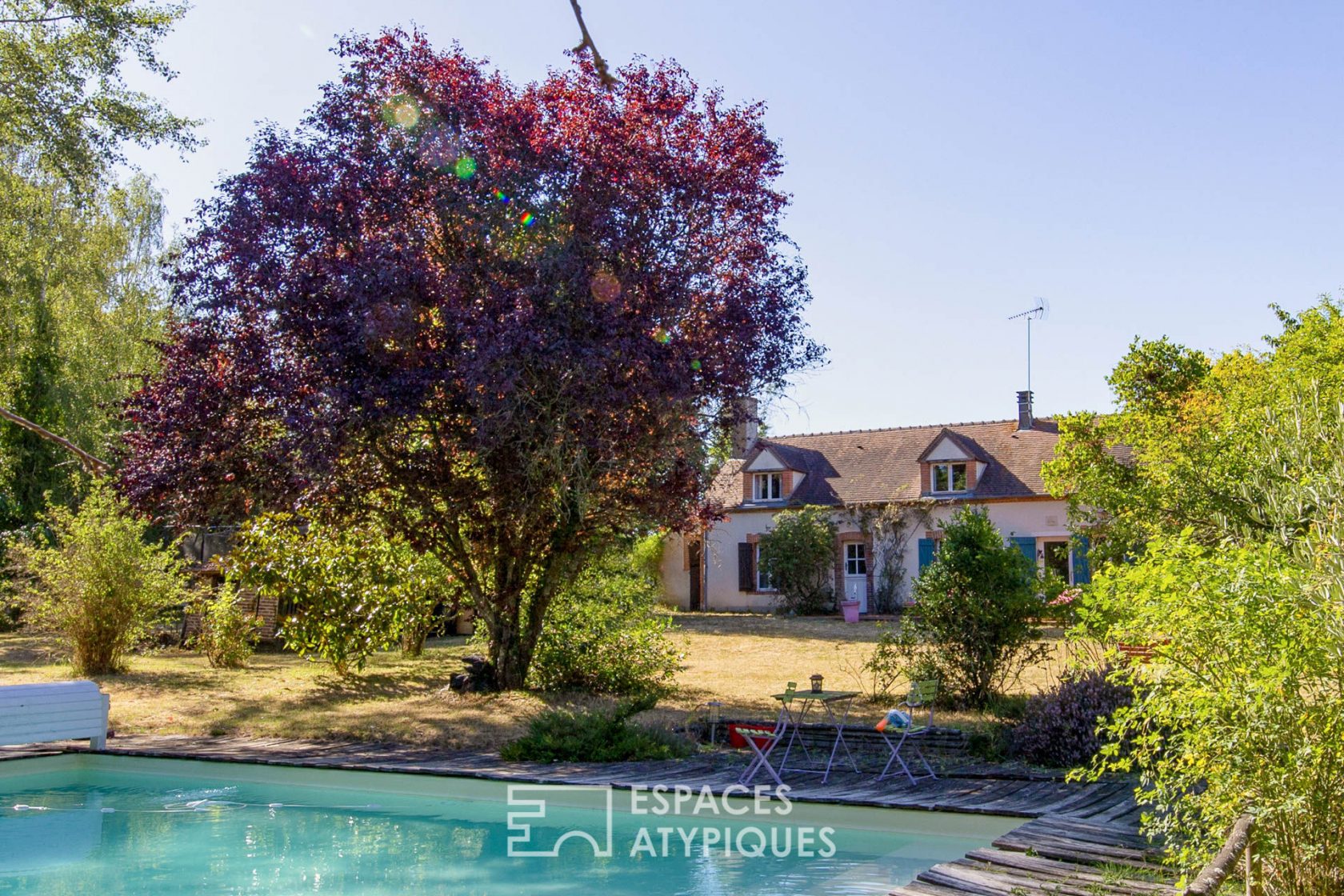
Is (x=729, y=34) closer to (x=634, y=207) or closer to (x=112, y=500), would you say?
(x=634, y=207)

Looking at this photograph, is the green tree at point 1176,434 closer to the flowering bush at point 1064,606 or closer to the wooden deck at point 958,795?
the flowering bush at point 1064,606

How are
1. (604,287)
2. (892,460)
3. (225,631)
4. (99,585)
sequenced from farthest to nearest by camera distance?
(892,460)
(225,631)
(99,585)
(604,287)

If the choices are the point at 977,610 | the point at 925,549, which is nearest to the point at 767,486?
the point at 925,549

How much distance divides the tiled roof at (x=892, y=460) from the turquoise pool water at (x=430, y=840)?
64.6 feet

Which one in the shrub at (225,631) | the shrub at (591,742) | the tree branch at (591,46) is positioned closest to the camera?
the tree branch at (591,46)

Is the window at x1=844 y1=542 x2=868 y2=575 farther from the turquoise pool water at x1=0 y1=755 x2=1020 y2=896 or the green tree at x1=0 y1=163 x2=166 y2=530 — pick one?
the turquoise pool water at x1=0 y1=755 x2=1020 y2=896

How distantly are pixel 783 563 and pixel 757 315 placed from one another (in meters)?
18.3

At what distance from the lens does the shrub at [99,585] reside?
1688cm

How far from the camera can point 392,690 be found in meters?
→ 16.0

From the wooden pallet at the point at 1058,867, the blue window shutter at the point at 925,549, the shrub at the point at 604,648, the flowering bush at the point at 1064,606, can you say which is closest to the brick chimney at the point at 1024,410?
the blue window shutter at the point at 925,549

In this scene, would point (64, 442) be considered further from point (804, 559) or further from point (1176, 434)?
point (804, 559)

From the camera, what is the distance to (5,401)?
27.6 m

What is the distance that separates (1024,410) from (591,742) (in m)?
24.2
